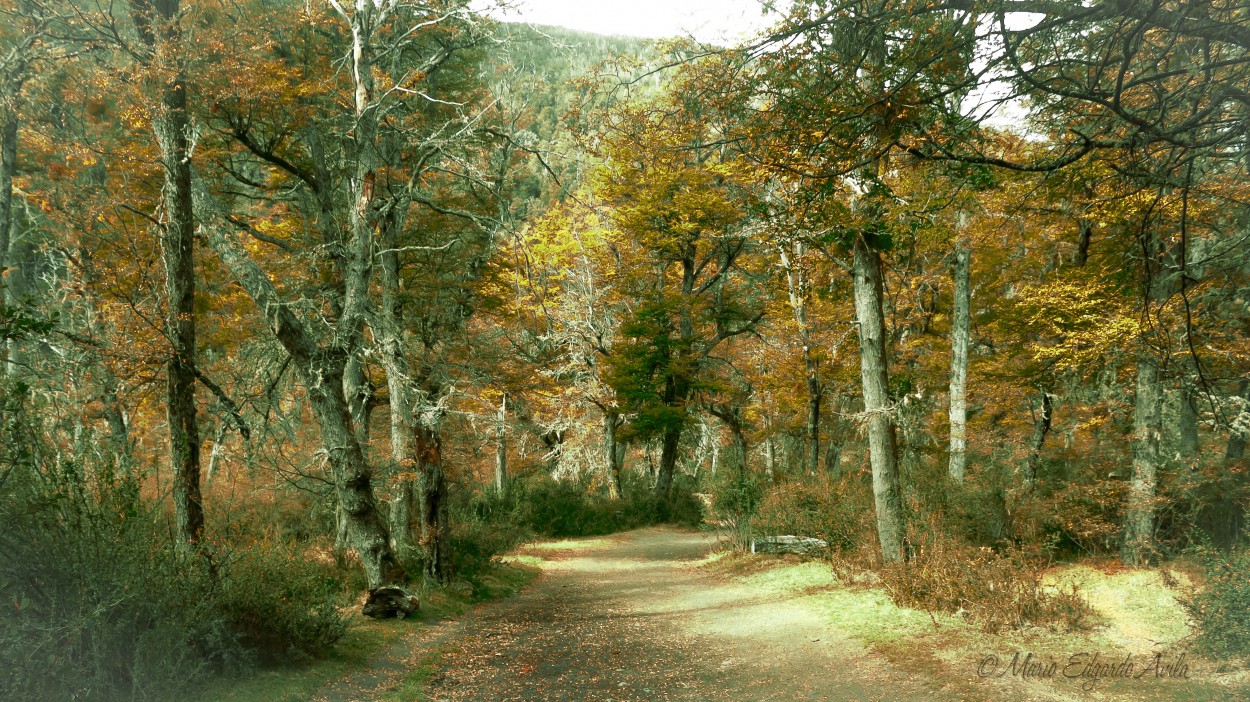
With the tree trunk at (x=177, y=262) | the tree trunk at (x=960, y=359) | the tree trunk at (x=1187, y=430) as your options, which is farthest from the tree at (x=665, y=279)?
the tree trunk at (x=177, y=262)

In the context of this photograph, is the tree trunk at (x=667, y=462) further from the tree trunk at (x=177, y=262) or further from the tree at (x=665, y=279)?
the tree trunk at (x=177, y=262)

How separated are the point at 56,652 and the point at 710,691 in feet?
17.3

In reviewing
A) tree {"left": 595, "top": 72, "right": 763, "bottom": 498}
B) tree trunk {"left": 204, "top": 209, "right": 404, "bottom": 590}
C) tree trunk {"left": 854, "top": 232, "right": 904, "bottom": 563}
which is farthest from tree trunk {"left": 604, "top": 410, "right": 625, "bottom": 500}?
tree trunk {"left": 204, "top": 209, "right": 404, "bottom": 590}

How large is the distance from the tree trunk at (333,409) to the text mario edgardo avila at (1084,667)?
7.42 meters

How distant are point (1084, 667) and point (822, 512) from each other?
7.27m

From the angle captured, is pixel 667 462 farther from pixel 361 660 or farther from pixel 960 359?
pixel 361 660

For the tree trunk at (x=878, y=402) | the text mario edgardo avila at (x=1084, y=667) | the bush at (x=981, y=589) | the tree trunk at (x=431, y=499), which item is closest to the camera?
the text mario edgardo avila at (x=1084, y=667)

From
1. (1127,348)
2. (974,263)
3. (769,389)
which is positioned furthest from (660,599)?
(974,263)

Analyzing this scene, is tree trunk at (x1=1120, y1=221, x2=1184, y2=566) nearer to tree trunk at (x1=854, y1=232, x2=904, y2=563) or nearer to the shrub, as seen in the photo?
tree trunk at (x1=854, y1=232, x2=904, y2=563)

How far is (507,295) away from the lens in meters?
16.1

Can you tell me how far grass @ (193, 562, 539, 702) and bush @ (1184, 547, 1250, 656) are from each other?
6967 millimetres

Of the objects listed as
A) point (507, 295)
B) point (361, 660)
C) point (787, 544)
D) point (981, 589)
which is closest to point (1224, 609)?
point (981, 589)

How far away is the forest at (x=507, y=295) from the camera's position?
15.7 ft

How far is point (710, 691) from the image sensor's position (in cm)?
661
